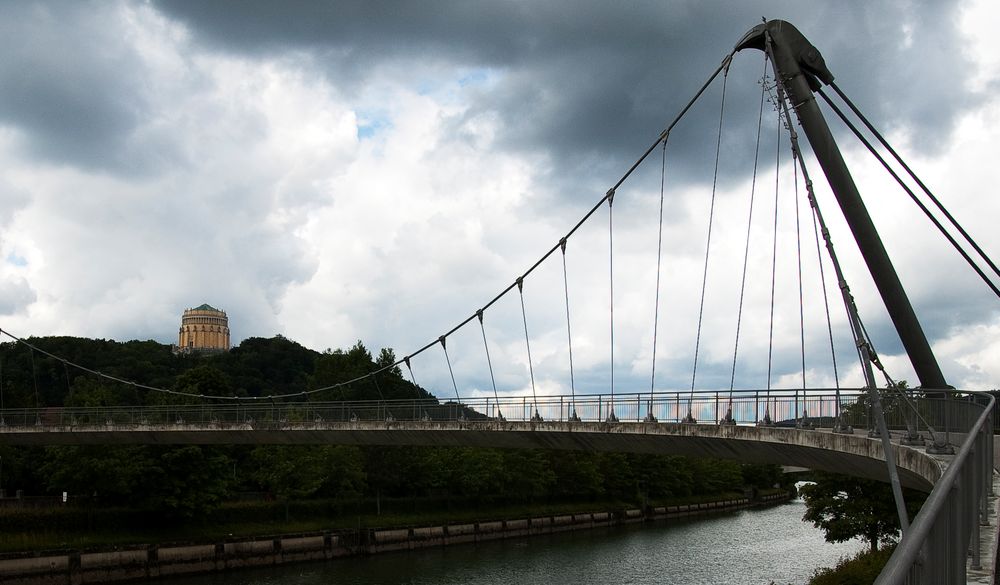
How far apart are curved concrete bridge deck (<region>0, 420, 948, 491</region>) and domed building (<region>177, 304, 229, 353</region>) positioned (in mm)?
142668

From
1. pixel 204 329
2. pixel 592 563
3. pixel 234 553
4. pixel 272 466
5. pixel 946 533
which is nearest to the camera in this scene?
pixel 946 533

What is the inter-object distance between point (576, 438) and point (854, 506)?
32.1 ft

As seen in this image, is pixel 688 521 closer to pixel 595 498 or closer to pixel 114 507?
pixel 595 498

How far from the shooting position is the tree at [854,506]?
32562 millimetres

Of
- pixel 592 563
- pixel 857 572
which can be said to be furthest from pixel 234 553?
pixel 857 572

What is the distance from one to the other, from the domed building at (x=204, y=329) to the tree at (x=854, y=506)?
167 meters

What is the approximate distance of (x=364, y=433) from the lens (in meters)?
40.2

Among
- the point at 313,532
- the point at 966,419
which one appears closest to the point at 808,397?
the point at 966,419

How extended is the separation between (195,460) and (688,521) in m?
44.1

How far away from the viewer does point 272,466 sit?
2286 inches

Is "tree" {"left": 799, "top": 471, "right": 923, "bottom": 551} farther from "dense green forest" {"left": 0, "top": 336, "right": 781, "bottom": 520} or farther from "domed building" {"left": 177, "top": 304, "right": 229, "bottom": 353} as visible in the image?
"domed building" {"left": 177, "top": 304, "right": 229, "bottom": 353}

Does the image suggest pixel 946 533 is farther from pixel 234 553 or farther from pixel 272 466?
pixel 272 466

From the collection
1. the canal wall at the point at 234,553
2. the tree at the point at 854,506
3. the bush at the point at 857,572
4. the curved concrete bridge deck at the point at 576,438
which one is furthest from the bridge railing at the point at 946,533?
the canal wall at the point at 234,553

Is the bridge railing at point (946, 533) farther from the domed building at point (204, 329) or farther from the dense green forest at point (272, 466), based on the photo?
the domed building at point (204, 329)
